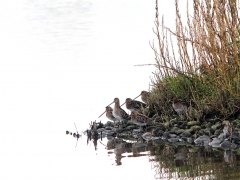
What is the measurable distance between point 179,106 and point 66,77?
861cm

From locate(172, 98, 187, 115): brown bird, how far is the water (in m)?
1.45

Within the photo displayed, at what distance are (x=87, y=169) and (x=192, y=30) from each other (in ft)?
12.6

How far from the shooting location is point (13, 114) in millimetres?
15758

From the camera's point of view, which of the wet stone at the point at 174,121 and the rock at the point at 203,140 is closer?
the rock at the point at 203,140

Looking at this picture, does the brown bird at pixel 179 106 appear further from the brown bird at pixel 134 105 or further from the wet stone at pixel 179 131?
the brown bird at pixel 134 105

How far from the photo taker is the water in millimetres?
10672

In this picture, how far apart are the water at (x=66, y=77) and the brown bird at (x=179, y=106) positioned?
1.45 metres

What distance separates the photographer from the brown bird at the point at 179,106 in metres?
12.5

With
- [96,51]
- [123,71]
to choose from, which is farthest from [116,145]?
[96,51]

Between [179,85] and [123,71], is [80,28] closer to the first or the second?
[123,71]

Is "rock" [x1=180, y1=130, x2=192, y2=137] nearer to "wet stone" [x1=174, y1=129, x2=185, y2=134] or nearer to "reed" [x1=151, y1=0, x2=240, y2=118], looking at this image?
"wet stone" [x1=174, y1=129, x2=185, y2=134]

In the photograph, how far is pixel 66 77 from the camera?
20.7 meters

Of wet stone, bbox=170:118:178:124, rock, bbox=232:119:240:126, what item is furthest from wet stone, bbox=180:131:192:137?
rock, bbox=232:119:240:126

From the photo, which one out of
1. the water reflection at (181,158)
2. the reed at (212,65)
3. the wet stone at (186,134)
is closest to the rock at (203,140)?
the water reflection at (181,158)
